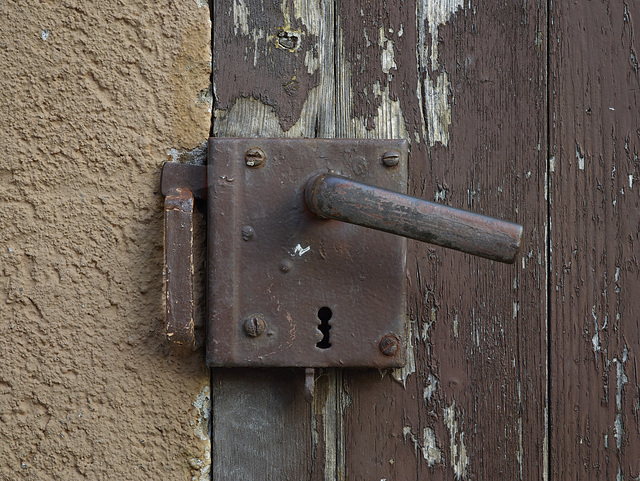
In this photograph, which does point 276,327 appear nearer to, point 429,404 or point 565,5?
point 429,404

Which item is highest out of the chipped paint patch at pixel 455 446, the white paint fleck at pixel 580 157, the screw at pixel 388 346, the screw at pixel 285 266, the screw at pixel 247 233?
the white paint fleck at pixel 580 157

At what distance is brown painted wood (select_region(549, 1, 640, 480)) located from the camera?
587 mm

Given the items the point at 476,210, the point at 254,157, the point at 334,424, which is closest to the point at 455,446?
the point at 334,424

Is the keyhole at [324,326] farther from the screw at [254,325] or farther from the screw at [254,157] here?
the screw at [254,157]

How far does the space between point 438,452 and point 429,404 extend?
5 cm

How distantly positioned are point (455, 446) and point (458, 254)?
20 centimetres

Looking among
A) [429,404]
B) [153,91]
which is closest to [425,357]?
[429,404]

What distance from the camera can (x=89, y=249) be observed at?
0.54m

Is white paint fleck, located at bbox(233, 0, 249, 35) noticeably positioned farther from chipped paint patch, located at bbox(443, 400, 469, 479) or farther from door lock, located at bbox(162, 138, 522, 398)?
chipped paint patch, located at bbox(443, 400, 469, 479)

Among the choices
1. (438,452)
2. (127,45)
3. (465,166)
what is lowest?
(438,452)

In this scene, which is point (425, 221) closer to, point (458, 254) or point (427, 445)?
point (458, 254)

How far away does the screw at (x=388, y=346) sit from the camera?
549 millimetres

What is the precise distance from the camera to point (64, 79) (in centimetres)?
54

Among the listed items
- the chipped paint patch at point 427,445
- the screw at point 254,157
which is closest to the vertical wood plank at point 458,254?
the chipped paint patch at point 427,445
